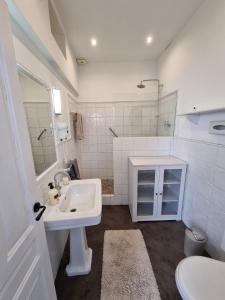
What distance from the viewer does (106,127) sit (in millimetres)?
3113

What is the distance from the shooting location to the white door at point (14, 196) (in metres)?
0.58

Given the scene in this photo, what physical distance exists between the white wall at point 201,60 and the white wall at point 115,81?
0.71 m

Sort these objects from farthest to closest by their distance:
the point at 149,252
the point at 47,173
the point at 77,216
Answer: the point at 149,252
the point at 47,173
the point at 77,216

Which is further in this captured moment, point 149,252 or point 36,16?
point 149,252

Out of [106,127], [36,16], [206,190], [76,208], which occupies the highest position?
[36,16]

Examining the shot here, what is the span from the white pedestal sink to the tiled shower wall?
1474 millimetres

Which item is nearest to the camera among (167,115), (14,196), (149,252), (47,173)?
(14,196)

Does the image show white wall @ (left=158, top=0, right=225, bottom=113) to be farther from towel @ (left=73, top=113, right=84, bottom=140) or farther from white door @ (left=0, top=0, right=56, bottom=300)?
towel @ (left=73, top=113, right=84, bottom=140)

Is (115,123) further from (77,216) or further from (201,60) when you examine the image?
(77,216)

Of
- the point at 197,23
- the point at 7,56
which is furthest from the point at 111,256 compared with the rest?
the point at 197,23

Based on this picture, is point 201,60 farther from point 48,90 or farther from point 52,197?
point 52,197

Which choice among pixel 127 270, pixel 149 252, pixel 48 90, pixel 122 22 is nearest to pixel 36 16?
pixel 48 90

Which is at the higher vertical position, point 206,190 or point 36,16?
point 36,16

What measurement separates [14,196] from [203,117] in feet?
6.12
